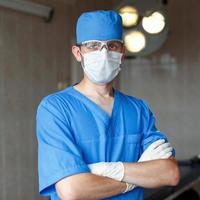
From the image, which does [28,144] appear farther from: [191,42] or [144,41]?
[191,42]

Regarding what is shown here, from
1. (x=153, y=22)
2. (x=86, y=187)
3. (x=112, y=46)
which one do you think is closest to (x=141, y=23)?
(x=153, y=22)

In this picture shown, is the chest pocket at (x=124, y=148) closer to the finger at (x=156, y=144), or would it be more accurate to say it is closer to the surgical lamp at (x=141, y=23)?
the finger at (x=156, y=144)

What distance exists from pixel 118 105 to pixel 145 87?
8.48 ft

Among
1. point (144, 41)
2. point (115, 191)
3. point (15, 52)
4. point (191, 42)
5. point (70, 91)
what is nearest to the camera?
point (115, 191)

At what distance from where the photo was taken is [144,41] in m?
3.01

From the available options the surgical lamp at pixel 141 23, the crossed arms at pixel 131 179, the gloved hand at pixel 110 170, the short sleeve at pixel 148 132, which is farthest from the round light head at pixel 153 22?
the gloved hand at pixel 110 170

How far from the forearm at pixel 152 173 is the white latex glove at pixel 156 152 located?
20 millimetres

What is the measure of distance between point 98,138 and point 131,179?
145 mm

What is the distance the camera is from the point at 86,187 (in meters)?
1.17

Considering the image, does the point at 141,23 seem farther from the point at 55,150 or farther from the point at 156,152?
the point at 55,150

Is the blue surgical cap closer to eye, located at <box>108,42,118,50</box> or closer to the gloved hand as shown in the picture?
eye, located at <box>108,42,118,50</box>

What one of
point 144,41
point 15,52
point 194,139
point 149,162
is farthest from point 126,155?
point 194,139

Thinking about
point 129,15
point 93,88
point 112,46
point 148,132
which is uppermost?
point 129,15

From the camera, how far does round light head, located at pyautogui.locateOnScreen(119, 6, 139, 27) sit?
2.90 meters
